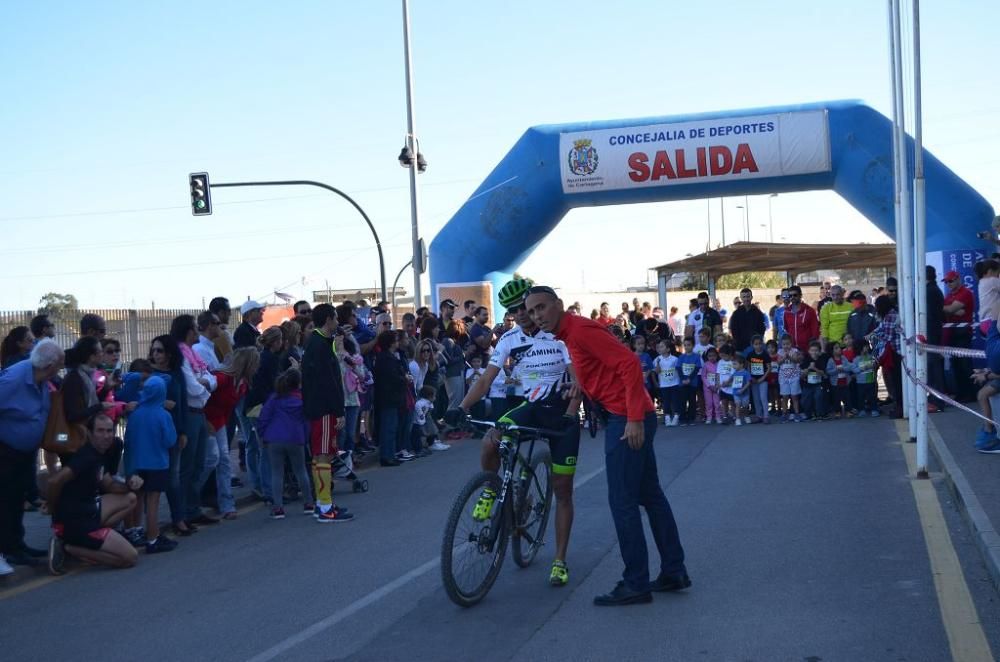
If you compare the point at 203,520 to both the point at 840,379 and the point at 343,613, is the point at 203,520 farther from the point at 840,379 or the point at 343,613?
the point at 840,379

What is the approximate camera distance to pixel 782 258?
26.4 metres

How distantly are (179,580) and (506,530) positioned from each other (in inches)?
105

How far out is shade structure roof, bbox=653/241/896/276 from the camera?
24.7 metres

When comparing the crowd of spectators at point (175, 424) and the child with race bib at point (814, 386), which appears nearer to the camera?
the crowd of spectators at point (175, 424)

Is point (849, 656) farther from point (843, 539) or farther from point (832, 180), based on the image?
point (832, 180)

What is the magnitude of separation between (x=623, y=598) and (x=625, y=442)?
935 mm

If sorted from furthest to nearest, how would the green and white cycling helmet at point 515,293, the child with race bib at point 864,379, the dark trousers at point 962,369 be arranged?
the child with race bib at point 864,379
the dark trousers at point 962,369
the green and white cycling helmet at point 515,293

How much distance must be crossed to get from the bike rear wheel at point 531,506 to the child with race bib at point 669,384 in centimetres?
1083

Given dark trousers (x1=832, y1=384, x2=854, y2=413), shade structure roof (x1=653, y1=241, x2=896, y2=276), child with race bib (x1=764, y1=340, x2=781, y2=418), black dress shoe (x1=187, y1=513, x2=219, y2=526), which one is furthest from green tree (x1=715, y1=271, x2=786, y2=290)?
black dress shoe (x1=187, y1=513, x2=219, y2=526)

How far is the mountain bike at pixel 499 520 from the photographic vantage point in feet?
21.6

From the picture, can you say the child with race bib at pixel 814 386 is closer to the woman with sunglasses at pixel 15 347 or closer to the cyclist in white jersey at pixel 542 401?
the cyclist in white jersey at pixel 542 401

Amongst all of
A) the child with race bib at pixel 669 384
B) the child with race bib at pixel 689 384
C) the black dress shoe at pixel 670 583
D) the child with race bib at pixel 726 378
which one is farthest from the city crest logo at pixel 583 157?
the black dress shoe at pixel 670 583

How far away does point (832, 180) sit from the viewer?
71.3ft

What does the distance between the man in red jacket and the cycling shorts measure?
0.43 meters
